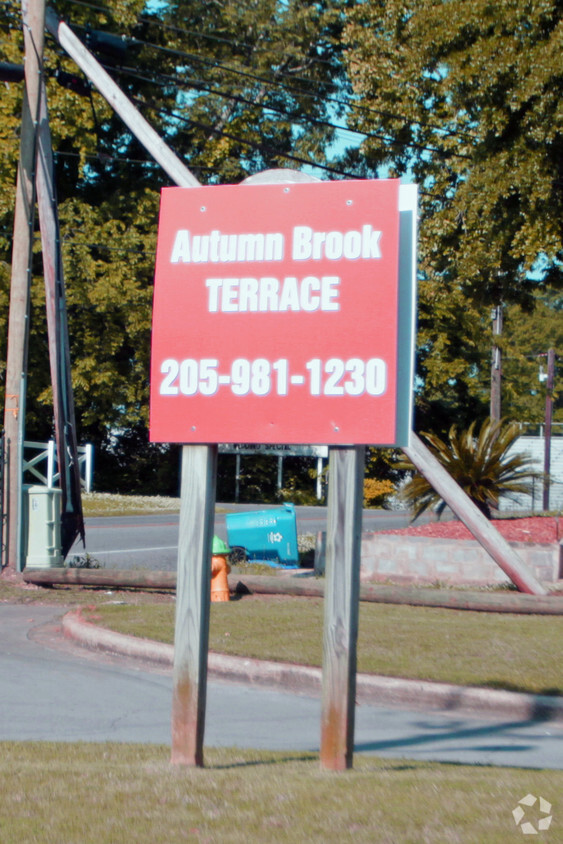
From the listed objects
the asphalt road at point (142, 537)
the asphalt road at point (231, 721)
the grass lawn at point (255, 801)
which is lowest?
the asphalt road at point (142, 537)

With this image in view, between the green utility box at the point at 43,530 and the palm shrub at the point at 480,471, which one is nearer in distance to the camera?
the green utility box at the point at 43,530

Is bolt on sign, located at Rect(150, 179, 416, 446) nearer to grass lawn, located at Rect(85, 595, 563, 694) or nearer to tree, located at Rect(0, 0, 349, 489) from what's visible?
grass lawn, located at Rect(85, 595, 563, 694)

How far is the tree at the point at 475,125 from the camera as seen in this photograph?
14047mm

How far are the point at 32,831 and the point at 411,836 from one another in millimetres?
1463

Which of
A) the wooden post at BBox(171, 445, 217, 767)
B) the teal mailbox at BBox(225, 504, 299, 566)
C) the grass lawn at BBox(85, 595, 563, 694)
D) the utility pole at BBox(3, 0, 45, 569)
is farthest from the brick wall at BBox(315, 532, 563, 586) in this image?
the wooden post at BBox(171, 445, 217, 767)

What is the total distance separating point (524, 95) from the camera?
13.9 meters

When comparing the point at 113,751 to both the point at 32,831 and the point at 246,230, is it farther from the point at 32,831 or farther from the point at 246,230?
the point at 246,230

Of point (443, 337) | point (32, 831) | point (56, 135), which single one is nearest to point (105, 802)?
point (32, 831)

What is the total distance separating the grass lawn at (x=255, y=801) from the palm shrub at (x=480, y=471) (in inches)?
400

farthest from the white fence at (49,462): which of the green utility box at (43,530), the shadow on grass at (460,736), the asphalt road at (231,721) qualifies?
the shadow on grass at (460,736)

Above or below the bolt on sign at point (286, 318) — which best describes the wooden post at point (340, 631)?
below

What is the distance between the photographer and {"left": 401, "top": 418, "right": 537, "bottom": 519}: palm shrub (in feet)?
50.1

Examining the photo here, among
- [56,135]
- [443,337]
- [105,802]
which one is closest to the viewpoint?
[105,802]

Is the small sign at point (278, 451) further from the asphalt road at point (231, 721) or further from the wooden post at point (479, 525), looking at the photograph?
the asphalt road at point (231, 721)
